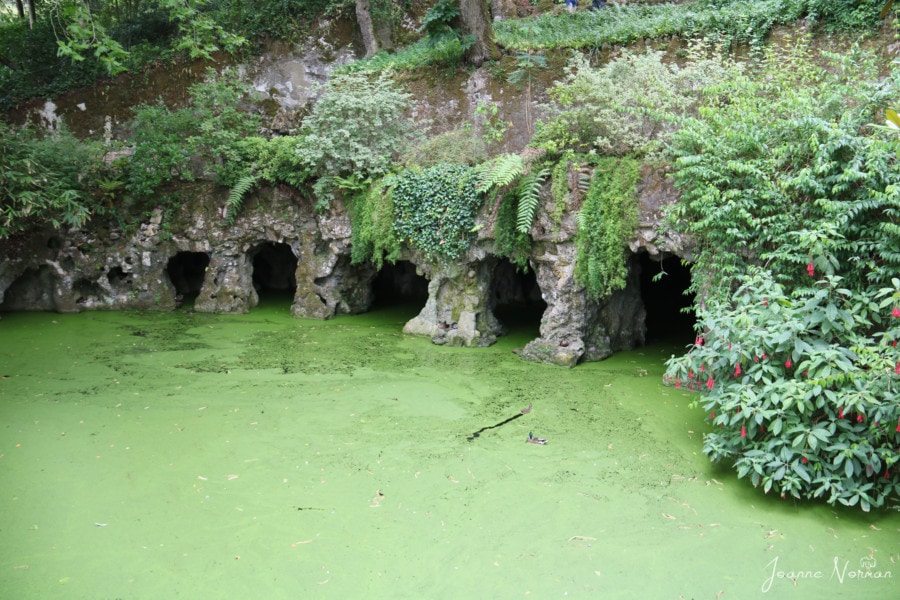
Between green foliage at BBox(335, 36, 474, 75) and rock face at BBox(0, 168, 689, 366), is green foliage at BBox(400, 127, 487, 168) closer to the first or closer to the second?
rock face at BBox(0, 168, 689, 366)

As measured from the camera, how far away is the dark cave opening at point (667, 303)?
11188mm

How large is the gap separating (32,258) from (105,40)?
620 cm

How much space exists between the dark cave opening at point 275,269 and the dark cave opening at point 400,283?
214 centimetres

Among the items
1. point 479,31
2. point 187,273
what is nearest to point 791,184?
point 479,31

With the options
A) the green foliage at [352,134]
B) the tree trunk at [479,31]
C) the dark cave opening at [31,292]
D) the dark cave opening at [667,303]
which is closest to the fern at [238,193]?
the green foliage at [352,134]

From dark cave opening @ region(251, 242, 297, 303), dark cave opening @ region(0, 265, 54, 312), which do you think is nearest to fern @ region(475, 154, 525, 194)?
→ dark cave opening @ region(251, 242, 297, 303)

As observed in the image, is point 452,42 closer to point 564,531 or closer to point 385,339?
point 385,339

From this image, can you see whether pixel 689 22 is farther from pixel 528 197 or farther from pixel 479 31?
pixel 528 197

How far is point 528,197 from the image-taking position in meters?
9.40

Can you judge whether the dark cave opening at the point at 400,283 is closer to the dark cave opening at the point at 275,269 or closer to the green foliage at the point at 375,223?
the dark cave opening at the point at 275,269

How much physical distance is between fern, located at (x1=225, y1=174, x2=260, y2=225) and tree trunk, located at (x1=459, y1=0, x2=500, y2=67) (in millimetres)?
5621

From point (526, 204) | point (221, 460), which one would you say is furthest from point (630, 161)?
point (221, 460)

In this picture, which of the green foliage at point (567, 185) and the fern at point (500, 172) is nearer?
the green foliage at point (567, 185)

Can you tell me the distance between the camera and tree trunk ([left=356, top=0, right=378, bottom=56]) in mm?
17219
